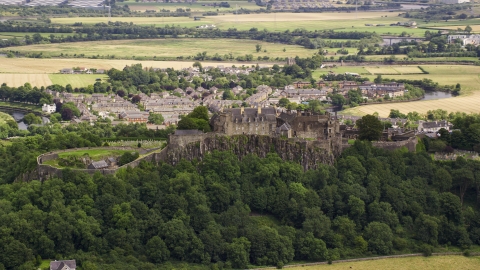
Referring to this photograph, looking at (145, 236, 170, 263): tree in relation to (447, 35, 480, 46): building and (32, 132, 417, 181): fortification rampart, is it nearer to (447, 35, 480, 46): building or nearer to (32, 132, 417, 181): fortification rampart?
(32, 132, 417, 181): fortification rampart

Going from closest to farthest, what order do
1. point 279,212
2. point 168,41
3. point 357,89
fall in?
point 279,212 → point 357,89 → point 168,41

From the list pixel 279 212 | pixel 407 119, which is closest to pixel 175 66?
pixel 407 119

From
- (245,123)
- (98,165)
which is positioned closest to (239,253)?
(98,165)

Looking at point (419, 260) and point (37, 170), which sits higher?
point (37, 170)

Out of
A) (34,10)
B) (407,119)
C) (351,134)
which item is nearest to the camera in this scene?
(351,134)

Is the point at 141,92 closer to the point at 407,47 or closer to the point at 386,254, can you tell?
the point at 407,47

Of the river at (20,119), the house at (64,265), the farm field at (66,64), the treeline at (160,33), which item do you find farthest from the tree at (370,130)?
the treeline at (160,33)
